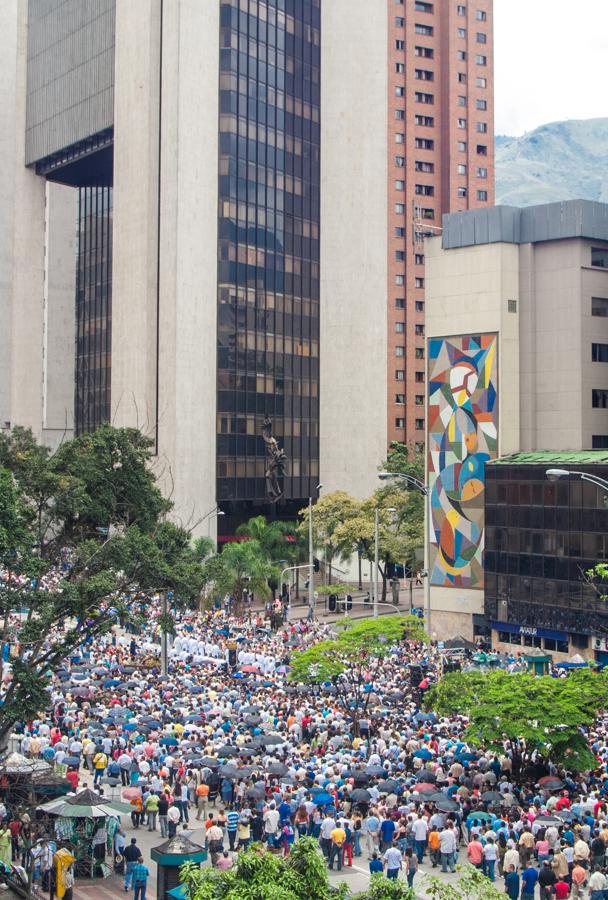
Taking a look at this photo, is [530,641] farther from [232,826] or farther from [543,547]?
[232,826]

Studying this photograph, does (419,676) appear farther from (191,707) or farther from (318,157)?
(318,157)

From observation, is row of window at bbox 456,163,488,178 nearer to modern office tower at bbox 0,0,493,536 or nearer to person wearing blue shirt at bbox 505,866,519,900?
modern office tower at bbox 0,0,493,536

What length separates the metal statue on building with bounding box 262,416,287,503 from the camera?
100 metres

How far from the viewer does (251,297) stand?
10044 centimetres

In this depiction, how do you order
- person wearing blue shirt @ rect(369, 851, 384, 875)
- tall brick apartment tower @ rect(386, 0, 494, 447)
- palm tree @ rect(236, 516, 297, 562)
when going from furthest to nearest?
tall brick apartment tower @ rect(386, 0, 494, 447), palm tree @ rect(236, 516, 297, 562), person wearing blue shirt @ rect(369, 851, 384, 875)

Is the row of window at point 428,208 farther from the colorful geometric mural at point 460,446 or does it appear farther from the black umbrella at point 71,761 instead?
the black umbrella at point 71,761

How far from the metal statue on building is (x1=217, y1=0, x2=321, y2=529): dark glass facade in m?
0.72

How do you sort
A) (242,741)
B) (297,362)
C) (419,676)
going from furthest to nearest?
(297,362), (419,676), (242,741)

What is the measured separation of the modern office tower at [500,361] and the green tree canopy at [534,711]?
30.7 m

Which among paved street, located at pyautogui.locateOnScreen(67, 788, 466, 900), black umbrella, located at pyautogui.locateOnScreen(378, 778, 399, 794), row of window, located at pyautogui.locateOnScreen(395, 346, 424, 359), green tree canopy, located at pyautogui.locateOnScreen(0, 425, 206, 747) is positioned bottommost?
paved street, located at pyautogui.locateOnScreen(67, 788, 466, 900)

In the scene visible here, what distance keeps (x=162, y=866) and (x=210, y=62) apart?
82.0 m

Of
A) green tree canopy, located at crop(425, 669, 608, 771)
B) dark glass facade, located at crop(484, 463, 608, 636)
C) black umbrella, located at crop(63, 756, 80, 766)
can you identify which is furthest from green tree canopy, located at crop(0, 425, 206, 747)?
dark glass facade, located at crop(484, 463, 608, 636)

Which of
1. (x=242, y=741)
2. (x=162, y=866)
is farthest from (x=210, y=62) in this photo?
(x=162, y=866)

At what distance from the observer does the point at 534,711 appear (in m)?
32.7
